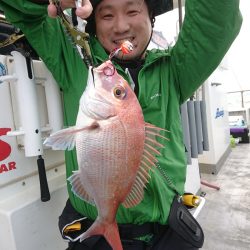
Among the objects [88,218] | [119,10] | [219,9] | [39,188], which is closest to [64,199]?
[39,188]

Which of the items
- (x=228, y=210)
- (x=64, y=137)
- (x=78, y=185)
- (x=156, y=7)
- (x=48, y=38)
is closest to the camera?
(x=64, y=137)

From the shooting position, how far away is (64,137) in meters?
0.98

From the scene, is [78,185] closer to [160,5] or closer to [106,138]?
[106,138]

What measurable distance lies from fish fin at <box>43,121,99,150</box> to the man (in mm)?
413

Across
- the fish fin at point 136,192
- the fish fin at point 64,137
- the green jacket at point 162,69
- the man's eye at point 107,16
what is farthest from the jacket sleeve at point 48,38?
the fish fin at point 136,192

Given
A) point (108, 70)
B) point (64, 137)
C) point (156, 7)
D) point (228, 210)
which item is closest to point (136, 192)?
point (64, 137)

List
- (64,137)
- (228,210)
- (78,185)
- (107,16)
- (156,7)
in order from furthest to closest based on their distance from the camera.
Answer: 1. (228,210)
2. (156,7)
3. (107,16)
4. (78,185)
5. (64,137)

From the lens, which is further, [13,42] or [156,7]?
[156,7]

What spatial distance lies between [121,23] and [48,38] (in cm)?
35

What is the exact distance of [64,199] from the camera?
1677mm

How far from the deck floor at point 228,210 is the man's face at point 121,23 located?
2.28m

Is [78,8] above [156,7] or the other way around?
the other way around

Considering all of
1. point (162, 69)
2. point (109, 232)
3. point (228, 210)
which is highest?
point (162, 69)

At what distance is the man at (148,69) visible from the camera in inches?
51.7
